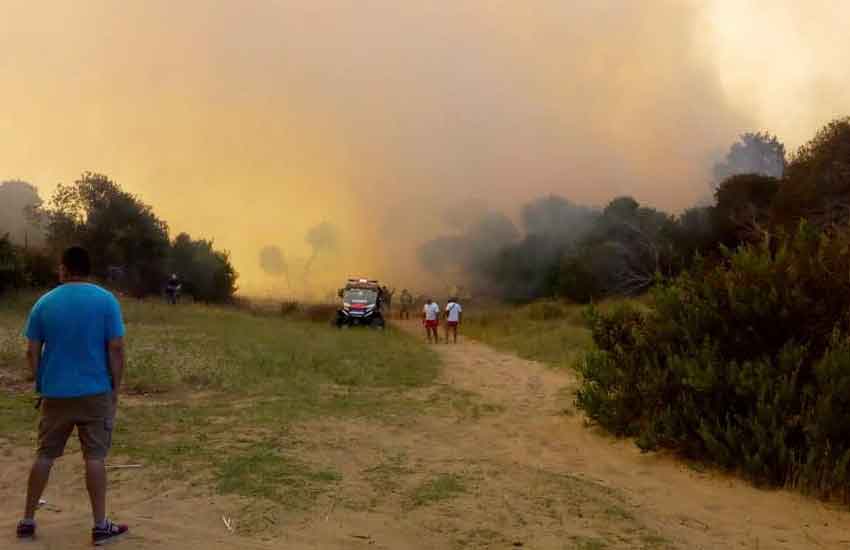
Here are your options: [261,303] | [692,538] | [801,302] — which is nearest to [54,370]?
[692,538]

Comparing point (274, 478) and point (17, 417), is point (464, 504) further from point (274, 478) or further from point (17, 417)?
point (17, 417)

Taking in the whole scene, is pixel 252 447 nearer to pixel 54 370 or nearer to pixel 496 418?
pixel 54 370

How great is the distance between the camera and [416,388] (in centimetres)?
1390

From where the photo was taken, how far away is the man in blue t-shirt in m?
4.86

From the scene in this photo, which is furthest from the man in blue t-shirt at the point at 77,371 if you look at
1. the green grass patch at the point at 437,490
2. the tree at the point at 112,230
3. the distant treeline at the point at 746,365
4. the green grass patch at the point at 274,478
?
the tree at the point at 112,230

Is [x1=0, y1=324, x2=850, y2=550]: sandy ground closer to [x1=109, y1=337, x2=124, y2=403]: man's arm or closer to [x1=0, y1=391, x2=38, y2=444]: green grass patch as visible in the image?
[x1=0, y1=391, x2=38, y2=444]: green grass patch

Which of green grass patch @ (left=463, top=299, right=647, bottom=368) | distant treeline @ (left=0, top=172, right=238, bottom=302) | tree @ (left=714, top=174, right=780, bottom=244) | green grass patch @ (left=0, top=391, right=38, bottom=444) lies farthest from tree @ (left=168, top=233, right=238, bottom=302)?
green grass patch @ (left=0, top=391, right=38, bottom=444)

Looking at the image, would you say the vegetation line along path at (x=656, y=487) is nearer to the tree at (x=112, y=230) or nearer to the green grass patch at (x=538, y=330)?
the green grass patch at (x=538, y=330)

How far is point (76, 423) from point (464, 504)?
3001 mm

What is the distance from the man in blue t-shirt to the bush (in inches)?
236

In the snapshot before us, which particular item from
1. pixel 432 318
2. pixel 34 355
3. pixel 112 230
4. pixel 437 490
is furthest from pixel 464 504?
pixel 112 230

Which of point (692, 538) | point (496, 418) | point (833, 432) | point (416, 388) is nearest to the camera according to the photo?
point (692, 538)

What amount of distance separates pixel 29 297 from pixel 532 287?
33375 millimetres

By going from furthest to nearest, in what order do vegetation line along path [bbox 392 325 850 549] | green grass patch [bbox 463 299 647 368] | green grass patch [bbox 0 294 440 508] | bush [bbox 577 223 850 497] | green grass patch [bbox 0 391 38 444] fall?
green grass patch [bbox 463 299 647 368] → green grass patch [bbox 0 391 38 444] → bush [bbox 577 223 850 497] → green grass patch [bbox 0 294 440 508] → vegetation line along path [bbox 392 325 850 549]
